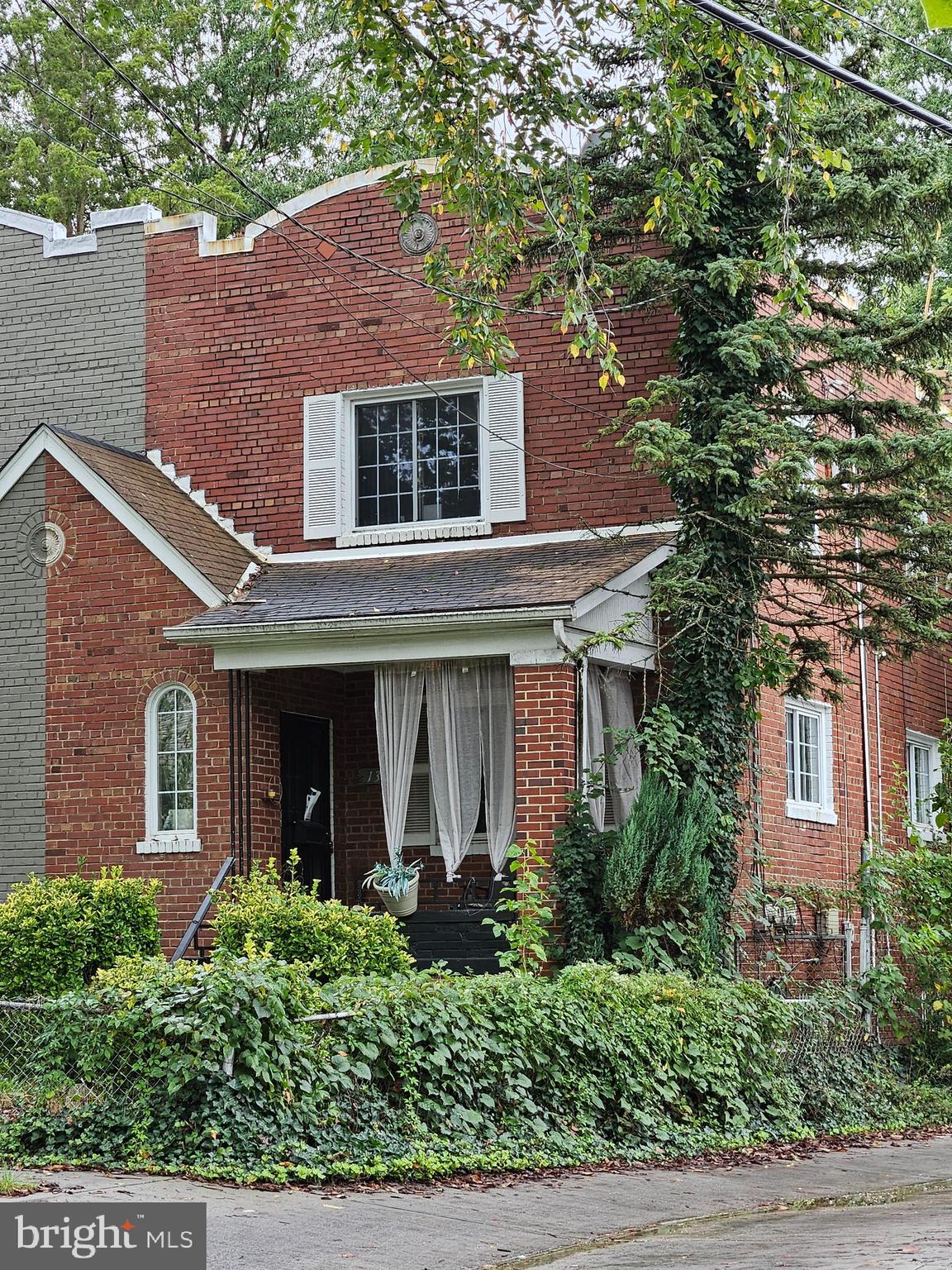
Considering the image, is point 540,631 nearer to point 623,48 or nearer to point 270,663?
point 270,663

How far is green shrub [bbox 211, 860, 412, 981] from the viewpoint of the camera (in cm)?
1228

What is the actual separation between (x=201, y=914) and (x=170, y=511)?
168 inches

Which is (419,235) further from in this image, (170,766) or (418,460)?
(170,766)

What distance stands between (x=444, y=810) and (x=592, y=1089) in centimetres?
409

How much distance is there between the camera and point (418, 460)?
55.4ft

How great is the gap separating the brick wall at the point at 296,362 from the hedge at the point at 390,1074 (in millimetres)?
5853

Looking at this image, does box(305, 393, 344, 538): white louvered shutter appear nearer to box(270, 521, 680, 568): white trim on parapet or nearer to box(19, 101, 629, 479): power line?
box(270, 521, 680, 568): white trim on parapet

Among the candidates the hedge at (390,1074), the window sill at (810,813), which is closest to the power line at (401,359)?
the window sill at (810,813)

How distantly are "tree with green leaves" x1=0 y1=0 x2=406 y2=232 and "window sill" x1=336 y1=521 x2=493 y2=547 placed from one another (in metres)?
13.1

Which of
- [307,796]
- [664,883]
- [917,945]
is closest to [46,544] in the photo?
[307,796]

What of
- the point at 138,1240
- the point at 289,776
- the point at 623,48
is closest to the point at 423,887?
the point at 289,776

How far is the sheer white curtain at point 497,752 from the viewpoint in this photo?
14.4 metres

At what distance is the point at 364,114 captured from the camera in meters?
28.7

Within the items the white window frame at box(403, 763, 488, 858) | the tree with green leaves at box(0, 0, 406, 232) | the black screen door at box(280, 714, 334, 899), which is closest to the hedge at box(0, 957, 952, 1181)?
the white window frame at box(403, 763, 488, 858)
